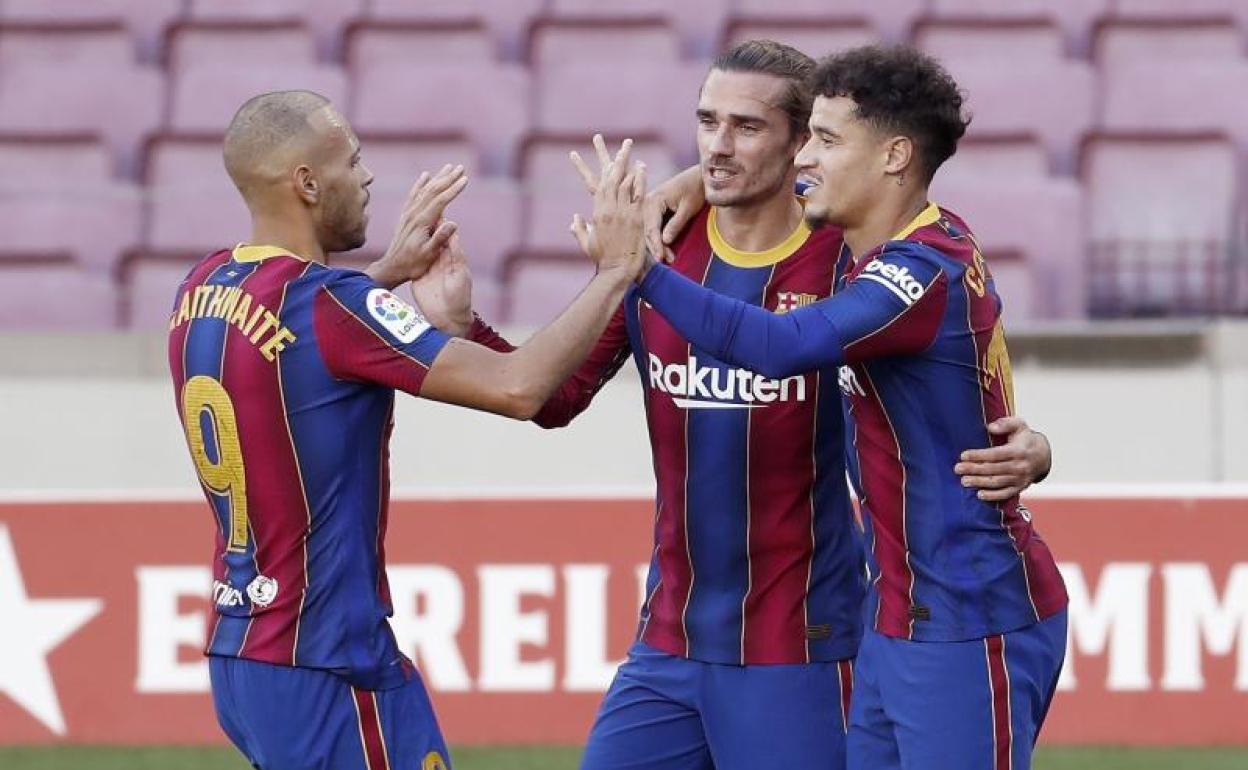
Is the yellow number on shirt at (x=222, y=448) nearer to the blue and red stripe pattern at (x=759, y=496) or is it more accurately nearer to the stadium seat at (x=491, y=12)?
the blue and red stripe pattern at (x=759, y=496)

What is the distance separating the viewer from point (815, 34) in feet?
33.4

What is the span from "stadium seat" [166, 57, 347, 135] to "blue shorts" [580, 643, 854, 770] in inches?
234

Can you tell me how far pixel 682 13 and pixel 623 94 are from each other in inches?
34.6

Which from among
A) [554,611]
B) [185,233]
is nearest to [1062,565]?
[554,611]

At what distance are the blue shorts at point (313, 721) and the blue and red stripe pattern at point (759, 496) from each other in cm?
74

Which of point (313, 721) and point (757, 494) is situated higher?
point (757, 494)

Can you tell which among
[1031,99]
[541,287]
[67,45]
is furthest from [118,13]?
[1031,99]

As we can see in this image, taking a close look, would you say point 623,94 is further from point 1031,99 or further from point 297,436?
point 297,436

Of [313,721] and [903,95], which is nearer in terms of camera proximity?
[313,721]

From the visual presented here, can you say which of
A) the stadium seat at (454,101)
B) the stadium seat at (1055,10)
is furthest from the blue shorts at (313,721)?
the stadium seat at (1055,10)

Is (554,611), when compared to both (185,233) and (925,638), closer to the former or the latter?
(185,233)

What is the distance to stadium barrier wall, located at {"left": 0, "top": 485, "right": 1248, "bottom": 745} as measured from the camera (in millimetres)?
7816

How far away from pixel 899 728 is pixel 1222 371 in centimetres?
436

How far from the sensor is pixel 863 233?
4543mm
